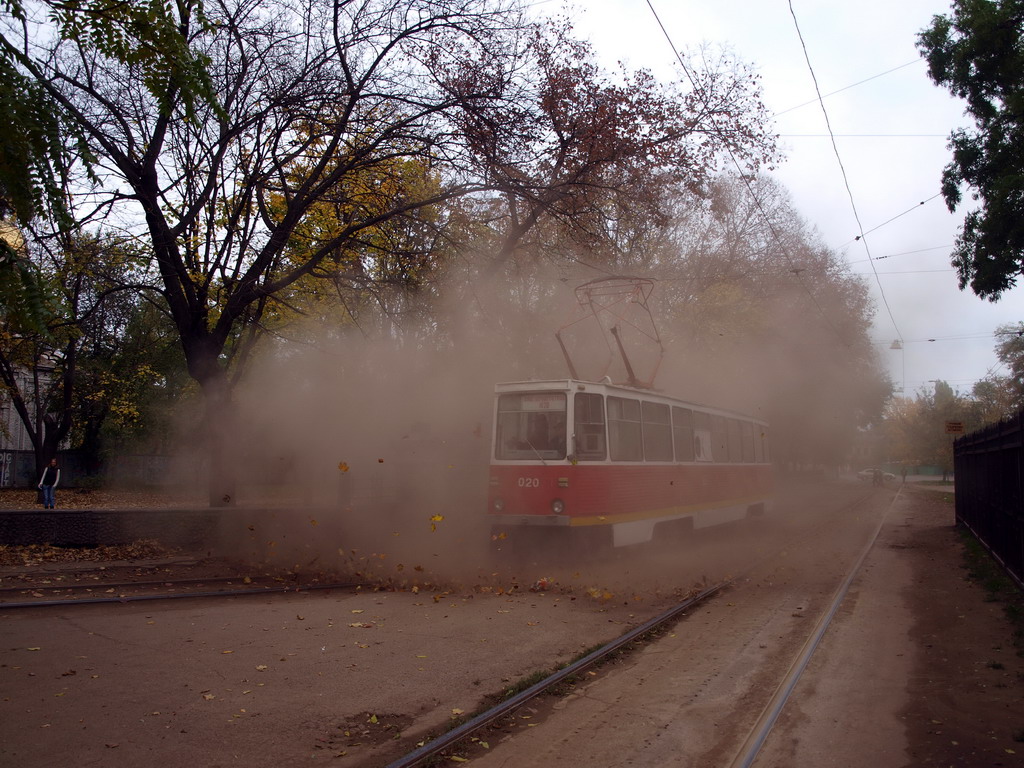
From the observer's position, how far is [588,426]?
11727 millimetres

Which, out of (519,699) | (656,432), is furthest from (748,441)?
(519,699)

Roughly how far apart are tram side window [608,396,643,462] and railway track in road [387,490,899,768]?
8.47 feet

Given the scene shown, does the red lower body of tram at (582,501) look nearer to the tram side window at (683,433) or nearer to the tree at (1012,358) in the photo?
the tram side window at (683,433)

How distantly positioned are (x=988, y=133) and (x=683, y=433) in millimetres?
9745

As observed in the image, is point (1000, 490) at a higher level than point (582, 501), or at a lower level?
higher

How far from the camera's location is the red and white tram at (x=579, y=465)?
1148 centimetres

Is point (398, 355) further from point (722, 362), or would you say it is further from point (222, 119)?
point (722, 362)

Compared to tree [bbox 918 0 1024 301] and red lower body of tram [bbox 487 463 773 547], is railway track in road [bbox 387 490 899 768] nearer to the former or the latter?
red lower body of tram [bbox 487 463 773 547]

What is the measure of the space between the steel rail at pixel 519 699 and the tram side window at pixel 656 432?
447 cm

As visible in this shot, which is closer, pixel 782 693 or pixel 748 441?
pixel 782 693

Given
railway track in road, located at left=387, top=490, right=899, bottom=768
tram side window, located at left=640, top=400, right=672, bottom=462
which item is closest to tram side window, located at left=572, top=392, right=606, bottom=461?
tram side window, located at left=640, top=400, right=672, bottom=462

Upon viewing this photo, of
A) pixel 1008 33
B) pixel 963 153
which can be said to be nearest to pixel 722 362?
pixel 963 153

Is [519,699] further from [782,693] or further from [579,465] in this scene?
[579,465]

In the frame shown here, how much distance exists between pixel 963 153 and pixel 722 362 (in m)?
10.7
